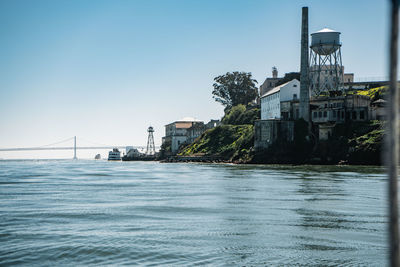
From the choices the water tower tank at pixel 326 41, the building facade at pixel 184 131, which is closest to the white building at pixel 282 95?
the water tower tank at pixel 326 41

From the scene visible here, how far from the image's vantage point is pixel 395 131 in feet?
8.20

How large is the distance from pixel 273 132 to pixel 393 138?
284 feet

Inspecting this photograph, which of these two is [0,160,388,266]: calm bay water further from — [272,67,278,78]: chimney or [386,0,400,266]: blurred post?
[272,67,278,78]: chimney

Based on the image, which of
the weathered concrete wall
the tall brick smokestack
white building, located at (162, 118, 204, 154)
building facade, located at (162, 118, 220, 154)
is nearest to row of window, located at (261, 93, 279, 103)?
the weathered concrete wall

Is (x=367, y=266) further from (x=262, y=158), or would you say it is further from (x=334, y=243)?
(x=262, y=158)

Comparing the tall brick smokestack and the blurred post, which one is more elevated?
the tall brick smokestack

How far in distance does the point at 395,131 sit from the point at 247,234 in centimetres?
1422

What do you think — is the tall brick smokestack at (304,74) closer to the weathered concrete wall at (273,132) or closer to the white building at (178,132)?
the weathered concrete wall at (273,132)

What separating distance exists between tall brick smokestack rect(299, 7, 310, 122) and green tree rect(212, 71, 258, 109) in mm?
50413

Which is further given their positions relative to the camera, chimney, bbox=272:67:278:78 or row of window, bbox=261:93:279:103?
chimney, bbox=272:67:278:78

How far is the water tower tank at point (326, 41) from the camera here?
284ft

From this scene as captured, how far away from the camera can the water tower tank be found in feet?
284

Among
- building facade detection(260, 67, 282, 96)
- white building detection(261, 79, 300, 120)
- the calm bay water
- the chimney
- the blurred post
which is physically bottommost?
the calm bay water

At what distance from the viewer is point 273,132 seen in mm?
87875
